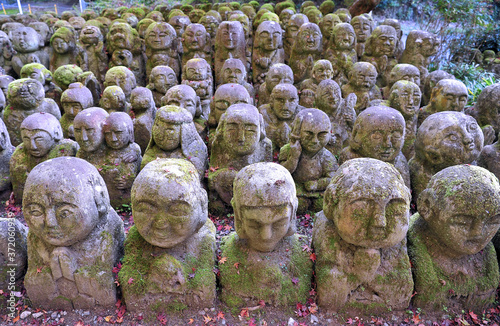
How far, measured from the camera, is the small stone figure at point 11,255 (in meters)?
3.74

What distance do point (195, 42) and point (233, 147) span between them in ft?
22.3

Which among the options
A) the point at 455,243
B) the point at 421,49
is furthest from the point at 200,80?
the point at 455,243

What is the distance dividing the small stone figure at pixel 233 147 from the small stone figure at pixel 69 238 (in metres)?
2.11

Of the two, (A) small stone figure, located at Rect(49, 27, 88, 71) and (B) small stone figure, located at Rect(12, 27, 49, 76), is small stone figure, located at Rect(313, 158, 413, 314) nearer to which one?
(A) small stone figure, located at Rect(49, 27, 88, 71)

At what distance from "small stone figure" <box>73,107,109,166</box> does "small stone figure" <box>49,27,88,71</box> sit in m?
6.65

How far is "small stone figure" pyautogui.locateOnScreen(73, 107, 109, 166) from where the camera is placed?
557 centimetres

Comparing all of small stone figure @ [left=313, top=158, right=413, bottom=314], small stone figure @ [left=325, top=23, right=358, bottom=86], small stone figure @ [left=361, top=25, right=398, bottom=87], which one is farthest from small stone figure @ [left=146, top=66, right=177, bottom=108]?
small stone figure @ [left=313, top=158, right=413, bottom=314]

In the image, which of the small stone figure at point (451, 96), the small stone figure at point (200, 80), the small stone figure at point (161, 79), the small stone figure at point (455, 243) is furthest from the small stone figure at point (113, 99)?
the small stone figure at point (451, 96)

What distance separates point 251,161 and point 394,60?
7459 millimetres

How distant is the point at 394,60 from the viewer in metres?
10.5

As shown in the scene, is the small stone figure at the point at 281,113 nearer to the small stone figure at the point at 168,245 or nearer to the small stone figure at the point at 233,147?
the small stone figure at the point at 233,147

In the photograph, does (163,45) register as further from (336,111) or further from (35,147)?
(336,111)

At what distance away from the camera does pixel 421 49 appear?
1005 cm

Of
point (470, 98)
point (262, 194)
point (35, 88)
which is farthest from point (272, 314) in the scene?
point (470, 98)
